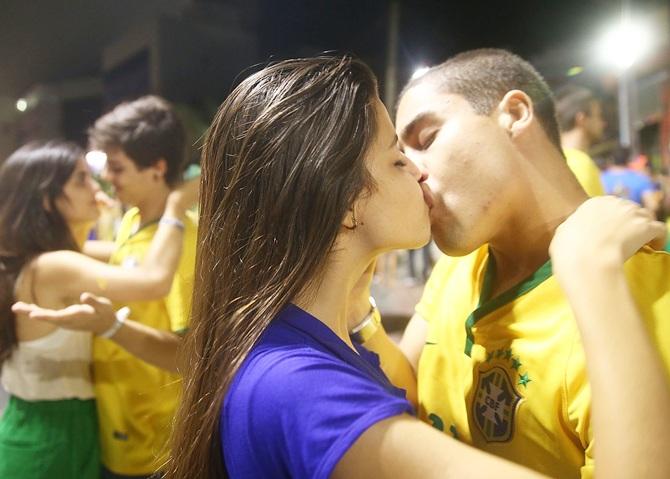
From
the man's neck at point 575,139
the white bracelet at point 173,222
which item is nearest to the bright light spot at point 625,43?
the man's neck at point 575,139

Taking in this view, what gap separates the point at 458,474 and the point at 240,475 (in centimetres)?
24

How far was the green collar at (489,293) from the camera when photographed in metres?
0.88

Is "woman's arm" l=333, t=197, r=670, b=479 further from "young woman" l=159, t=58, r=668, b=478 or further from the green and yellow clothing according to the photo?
the green and yellow clothing

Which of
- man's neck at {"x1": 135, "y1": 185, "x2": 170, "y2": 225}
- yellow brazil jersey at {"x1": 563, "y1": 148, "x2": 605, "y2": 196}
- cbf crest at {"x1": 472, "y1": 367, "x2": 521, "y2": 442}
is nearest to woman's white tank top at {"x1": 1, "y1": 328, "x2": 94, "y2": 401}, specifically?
man's neck at {"x1": 135, "y1": 185, "x2": 170, "y2": 225}

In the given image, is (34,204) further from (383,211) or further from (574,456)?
(574,456)

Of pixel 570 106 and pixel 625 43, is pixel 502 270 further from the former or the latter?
pixel 625 43

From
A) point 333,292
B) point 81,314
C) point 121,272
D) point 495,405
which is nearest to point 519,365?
point 495,405

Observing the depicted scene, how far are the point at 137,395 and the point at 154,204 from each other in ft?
1.69

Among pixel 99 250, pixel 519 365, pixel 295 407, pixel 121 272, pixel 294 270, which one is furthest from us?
pixel 99 250

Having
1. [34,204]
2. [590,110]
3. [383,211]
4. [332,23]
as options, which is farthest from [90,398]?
[590,110]

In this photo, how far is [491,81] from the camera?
3.16 ft

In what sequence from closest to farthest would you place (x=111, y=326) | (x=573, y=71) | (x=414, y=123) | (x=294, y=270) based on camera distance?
(x=294, y=270) → (x=414, y=123) → (x=111, y=326) → (x=573, y=71)

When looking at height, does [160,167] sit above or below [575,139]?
below

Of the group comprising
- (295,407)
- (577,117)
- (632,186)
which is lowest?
(295,407)
